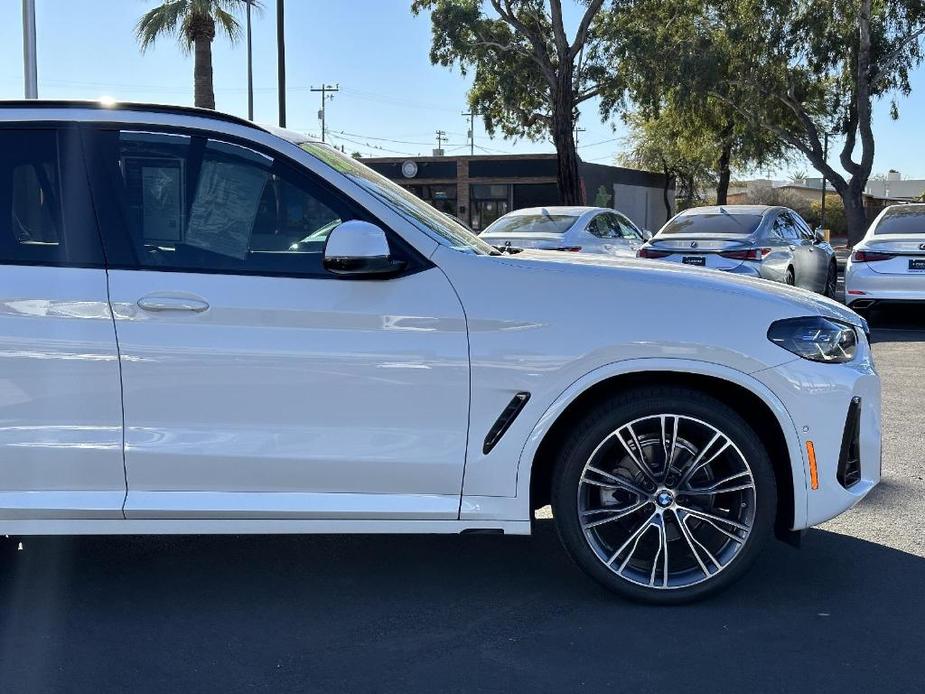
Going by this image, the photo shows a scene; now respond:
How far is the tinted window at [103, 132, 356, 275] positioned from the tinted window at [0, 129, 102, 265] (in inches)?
6.6

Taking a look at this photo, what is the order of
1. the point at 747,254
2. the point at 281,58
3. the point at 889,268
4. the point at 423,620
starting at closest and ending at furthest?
the point at 423,620, the point at 747,254, the point at 889,268, the point at 281,58

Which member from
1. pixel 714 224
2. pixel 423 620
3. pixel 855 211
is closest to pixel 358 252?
pixel 423 620

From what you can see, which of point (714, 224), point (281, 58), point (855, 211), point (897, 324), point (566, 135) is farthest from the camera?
point (855, 211)

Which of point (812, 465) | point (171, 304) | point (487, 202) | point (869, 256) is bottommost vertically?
point (812, 465)

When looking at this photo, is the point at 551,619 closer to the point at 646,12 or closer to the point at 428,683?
the point at 428,683

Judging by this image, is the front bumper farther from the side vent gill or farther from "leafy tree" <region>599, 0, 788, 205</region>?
"leafy tree" <region>599, 0, 788, 205</region>

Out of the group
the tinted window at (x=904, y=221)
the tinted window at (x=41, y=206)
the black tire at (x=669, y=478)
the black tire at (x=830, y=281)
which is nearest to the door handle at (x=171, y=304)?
the tinted window at (x=41, y=206)

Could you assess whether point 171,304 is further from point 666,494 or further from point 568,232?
point 568,232

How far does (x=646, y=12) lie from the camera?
111 feet

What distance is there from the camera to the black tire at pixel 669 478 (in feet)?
13.1

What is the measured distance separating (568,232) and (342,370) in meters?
12.8

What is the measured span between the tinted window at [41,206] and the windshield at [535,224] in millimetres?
12513

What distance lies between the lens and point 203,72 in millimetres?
26156

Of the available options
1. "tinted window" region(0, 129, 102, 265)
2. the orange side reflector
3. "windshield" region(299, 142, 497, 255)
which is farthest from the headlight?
"tinted window" region(0, 129, 102, 265)
